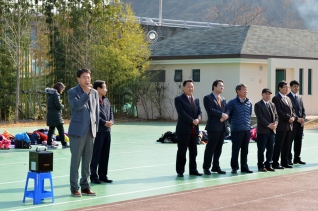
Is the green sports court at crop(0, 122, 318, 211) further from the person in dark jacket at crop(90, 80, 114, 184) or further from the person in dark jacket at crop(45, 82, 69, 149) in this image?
the person in dark jacket at crop(45, 82, 69, 149)

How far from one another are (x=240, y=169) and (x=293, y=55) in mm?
19230

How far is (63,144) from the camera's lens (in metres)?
18.0

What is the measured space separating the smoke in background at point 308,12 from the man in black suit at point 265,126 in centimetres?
9491

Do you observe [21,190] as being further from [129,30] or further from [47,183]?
[129,30]

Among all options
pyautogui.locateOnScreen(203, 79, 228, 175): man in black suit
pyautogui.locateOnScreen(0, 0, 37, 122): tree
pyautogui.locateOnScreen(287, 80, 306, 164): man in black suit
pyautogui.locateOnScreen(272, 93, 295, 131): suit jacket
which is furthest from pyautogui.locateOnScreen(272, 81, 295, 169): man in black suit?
pyautogui.locateOnScreen(0, 0, 37, 122): tree

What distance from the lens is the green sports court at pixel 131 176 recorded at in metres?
10.3

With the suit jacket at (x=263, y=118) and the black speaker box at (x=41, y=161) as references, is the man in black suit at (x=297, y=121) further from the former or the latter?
the black speaker box at (x=41, y=161)

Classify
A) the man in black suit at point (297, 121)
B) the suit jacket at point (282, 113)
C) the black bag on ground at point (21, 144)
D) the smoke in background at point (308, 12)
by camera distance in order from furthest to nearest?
the smoke in background at point (308, 12)
the black bag on ground at point (21, 144)
the man in black suit at point (297, 121)
the suit jacket at point (282, 113)

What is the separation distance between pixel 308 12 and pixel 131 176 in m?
99.3

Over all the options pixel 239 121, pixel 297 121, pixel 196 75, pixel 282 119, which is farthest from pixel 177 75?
pixel 239 121

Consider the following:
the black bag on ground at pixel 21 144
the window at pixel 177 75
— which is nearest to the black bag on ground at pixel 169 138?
the black bag on ground at pixel 21 144

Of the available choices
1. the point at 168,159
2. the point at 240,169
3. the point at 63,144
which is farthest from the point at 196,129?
the point at 63,144

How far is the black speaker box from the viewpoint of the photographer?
984 cm

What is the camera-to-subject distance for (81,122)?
10258 mm
